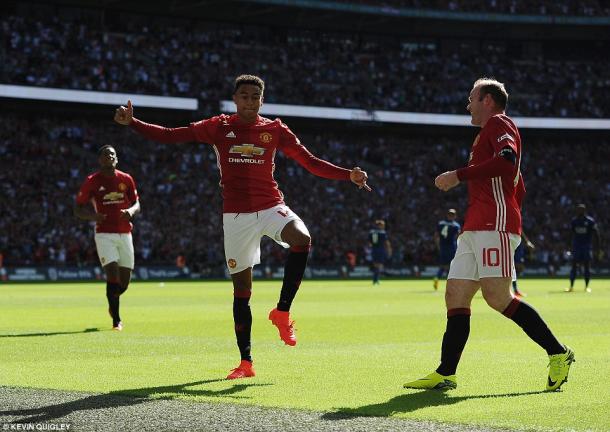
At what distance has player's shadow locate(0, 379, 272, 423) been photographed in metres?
5.91

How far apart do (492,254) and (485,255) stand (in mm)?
52

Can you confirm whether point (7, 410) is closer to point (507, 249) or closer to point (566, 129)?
point (507, 249)

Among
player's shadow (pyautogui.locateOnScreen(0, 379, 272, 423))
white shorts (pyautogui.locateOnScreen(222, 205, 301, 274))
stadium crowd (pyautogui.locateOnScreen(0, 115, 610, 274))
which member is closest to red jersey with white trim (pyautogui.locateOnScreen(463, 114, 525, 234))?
white shorts (pyautogui.locateOnScreen(222, 205, 301, 274))

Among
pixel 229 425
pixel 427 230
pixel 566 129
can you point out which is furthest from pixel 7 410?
pixel 566 129

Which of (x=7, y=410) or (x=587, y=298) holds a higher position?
(x=7, y=410)

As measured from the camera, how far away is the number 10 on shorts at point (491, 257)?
7.19 meters

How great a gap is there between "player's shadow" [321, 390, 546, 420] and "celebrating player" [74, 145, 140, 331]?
24.0ft

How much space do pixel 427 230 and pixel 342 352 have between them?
126ft

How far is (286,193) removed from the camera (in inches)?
1853

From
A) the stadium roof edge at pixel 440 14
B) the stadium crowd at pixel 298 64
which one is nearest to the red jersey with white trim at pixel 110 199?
the stadium crowd at pixel 298 64

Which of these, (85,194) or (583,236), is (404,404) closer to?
(85,194)

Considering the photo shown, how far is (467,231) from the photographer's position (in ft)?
24.2

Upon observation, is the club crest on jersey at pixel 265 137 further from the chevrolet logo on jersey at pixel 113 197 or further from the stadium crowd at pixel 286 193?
the stadium crowd at pixel 286 193

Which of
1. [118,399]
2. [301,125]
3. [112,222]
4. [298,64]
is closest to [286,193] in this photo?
[301,125]
